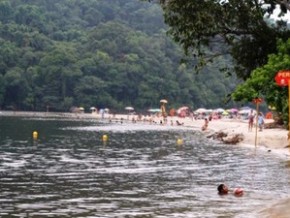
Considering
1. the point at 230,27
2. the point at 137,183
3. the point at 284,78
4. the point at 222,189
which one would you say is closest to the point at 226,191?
the point at 222,189

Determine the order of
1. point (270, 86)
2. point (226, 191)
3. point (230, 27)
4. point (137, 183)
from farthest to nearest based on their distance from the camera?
point (137, 183)
point (230, 27)
point (226, 191)
point (270, 86)

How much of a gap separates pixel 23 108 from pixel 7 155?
105m

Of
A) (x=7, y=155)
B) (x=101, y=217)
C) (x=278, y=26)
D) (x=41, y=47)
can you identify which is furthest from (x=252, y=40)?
(x=41, y=47)

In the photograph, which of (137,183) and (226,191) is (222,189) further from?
(137,183)

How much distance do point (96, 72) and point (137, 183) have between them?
119472mm

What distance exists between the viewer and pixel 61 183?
24.6 m

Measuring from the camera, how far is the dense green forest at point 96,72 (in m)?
137

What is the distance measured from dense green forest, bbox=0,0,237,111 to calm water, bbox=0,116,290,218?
9150 cm

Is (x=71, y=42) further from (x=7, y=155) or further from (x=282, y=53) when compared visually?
(x=282, y=53)

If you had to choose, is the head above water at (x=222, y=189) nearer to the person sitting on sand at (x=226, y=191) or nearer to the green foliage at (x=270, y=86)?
the person sitting on sand at (x=226, y=191)

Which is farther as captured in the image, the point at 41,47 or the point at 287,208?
the point at 41,47

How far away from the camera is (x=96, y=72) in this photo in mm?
143000

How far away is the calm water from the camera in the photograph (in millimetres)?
18453

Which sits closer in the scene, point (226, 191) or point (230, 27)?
point (226, 191)
